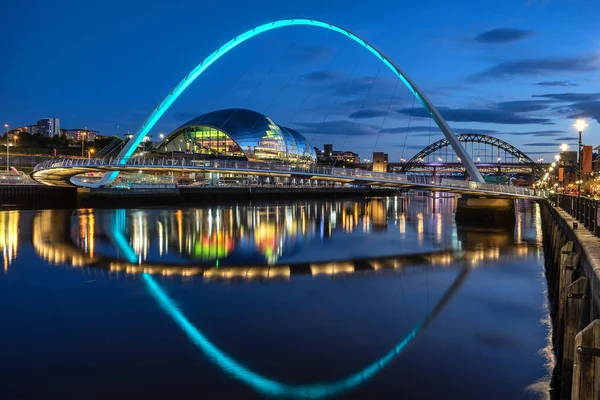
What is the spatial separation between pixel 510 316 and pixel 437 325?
7.63 ft

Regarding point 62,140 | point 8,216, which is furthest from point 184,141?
point 8,216

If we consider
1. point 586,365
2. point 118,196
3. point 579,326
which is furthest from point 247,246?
point 118,196

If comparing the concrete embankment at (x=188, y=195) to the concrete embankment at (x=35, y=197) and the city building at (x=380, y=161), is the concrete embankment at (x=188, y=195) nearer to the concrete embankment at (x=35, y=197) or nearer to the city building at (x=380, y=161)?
the concrete embankment at (x=35, y=197)

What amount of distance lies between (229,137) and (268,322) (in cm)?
9454

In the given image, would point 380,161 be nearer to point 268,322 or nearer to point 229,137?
point 229,137

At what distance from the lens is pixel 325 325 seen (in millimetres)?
12648

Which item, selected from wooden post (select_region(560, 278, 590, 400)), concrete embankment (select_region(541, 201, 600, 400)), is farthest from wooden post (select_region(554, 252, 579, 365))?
wooden post (select_region(560, 278, 590, 400))

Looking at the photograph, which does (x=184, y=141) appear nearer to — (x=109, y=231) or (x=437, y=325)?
(x=109, y=231)

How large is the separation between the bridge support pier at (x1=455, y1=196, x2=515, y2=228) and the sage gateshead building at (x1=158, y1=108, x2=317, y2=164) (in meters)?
63.3

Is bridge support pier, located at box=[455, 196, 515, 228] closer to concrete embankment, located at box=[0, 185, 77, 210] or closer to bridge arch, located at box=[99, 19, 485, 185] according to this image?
bridge arch, located at box=[99, 19, 485, 185]

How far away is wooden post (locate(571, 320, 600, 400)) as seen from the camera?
595 centimetres

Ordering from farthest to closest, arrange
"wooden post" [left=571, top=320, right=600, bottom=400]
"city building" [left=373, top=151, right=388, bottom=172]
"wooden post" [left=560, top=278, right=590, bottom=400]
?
"city building" [left=373, top=151, right=388, bottom=172] < "wooden post" [left=560, top=278, right=590, bottom=400] < "wooden post" [left=571, top=320, right=600, bottom=400]

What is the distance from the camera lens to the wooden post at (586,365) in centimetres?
595

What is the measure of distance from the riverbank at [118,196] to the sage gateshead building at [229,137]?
19.9 m
